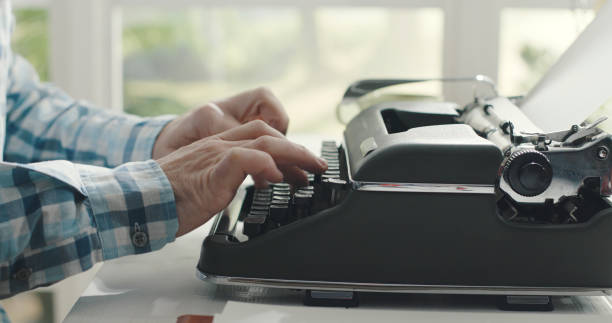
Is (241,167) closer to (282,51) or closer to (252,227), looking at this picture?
(252,227)

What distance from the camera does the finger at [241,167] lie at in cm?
72

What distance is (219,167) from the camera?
726 mm

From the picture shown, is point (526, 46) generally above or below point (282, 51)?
above

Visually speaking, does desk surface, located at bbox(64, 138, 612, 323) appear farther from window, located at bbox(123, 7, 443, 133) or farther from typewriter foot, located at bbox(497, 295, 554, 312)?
window, located at bbox(123, 7, 443, 133)

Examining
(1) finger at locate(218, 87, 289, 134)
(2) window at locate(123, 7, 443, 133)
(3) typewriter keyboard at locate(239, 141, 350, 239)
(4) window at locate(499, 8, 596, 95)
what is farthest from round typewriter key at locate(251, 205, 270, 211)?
(2) window at locate(123, 7, 443, 133)

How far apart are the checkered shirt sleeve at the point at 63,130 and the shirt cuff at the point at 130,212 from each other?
1.29 feet

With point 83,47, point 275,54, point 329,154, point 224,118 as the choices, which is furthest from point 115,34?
point 275,54

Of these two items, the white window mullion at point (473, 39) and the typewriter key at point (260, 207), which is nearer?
the typewriter key at point (260, 207)

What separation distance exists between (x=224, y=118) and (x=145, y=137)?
142 mm

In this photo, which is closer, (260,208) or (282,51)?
(260,208)

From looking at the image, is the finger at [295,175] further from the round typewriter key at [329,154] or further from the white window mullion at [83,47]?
the white window mullion at [83,47]

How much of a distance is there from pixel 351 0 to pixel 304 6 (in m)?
0.12

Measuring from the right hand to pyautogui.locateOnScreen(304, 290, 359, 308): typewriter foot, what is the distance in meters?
0.12

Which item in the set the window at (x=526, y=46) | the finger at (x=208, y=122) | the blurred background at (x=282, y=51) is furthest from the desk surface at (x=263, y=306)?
the blurred background at (x=282, y=51)
